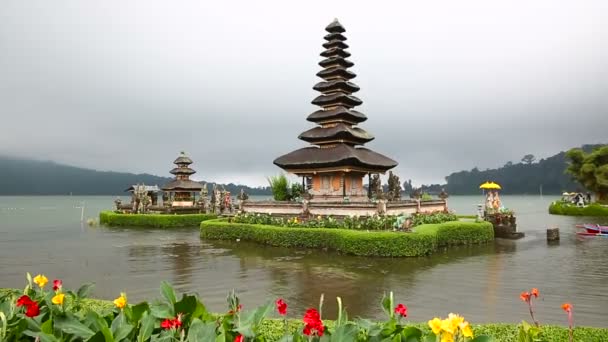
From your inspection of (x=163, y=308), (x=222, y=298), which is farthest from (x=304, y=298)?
(x=163, y=308)

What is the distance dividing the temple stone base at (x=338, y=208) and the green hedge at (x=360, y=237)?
2.18m

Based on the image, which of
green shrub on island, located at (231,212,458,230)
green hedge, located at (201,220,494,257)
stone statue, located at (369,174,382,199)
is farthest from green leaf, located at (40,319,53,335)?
stone statue, located at (369,174,382,199)

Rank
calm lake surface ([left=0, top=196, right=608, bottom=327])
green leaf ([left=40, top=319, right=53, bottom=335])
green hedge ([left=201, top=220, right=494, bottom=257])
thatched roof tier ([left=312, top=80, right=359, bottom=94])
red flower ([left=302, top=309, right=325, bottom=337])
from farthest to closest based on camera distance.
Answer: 1. thatched roof tier ([left=312, top=80, right=359, bottom=94])
2. green hedge ([left=201, top=220, right=494, bottom=257])
3. calm lake surface ([left=0, top=196, right=608, bottom=327])
4. green leaf ([left=40, top=319, right=53, bottom=335])
5. red flower ([left=302, top=309, right=325, bottom=337])

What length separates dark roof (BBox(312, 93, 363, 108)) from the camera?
1206 inches

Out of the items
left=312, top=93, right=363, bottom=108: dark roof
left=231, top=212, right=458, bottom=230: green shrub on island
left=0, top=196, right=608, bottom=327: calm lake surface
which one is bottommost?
left=0, top=196, right=608, bottom=327: calm lake surface

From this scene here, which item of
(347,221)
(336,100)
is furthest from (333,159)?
(347,221)

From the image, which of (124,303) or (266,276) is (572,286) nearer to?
(266,276)

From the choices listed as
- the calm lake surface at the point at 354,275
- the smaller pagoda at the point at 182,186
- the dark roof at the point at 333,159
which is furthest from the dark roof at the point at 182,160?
the calm lake surface at the point at 354,275

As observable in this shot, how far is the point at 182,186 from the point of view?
153 feet

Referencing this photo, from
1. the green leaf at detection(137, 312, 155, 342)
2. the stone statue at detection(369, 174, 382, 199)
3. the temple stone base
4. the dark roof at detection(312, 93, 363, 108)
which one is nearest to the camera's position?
the green leaf at detection(137, 312, 155, 342)

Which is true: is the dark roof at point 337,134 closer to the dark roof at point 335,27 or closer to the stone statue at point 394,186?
the stone statue at point 394,186

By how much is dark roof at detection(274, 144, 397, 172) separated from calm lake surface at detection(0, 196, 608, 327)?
809 centimetres

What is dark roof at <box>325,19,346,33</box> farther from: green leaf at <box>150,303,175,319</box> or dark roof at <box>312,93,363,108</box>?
green leaf at <box>150,303,175,319</box>

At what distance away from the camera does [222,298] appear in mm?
10547
